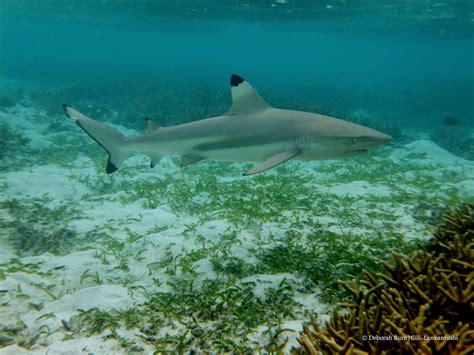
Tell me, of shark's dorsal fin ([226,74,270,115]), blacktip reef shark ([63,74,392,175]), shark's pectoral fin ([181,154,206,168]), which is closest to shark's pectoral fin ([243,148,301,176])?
A: blacktip reef shark ([63,74,392,175])

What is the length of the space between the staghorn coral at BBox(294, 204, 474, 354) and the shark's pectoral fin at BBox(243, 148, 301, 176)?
2110 mm

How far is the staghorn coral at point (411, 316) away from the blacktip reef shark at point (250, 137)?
79.0 inches

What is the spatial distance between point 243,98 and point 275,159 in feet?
4.65

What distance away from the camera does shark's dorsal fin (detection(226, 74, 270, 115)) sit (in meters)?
5.78

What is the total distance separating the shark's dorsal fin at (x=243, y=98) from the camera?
5777 millimetres

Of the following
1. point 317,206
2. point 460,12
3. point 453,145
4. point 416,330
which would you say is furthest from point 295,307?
point 460,12

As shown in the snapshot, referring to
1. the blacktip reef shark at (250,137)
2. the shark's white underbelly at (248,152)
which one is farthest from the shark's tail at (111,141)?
the shark's white underbelly at (248,152)

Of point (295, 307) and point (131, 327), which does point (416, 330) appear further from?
point (131, 327)

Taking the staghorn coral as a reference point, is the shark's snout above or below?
above

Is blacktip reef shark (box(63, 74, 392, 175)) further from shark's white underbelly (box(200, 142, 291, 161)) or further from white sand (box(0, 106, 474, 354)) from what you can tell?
white sand (box(0, 106, 474, 354))

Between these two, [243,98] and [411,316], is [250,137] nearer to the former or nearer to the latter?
[243,98]

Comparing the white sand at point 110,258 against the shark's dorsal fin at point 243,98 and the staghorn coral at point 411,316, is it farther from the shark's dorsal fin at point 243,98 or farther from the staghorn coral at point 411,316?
the shark's dorsal fin at point 243,98

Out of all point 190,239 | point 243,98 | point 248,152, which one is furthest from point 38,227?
point 243,98

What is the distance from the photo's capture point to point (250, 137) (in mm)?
5719
